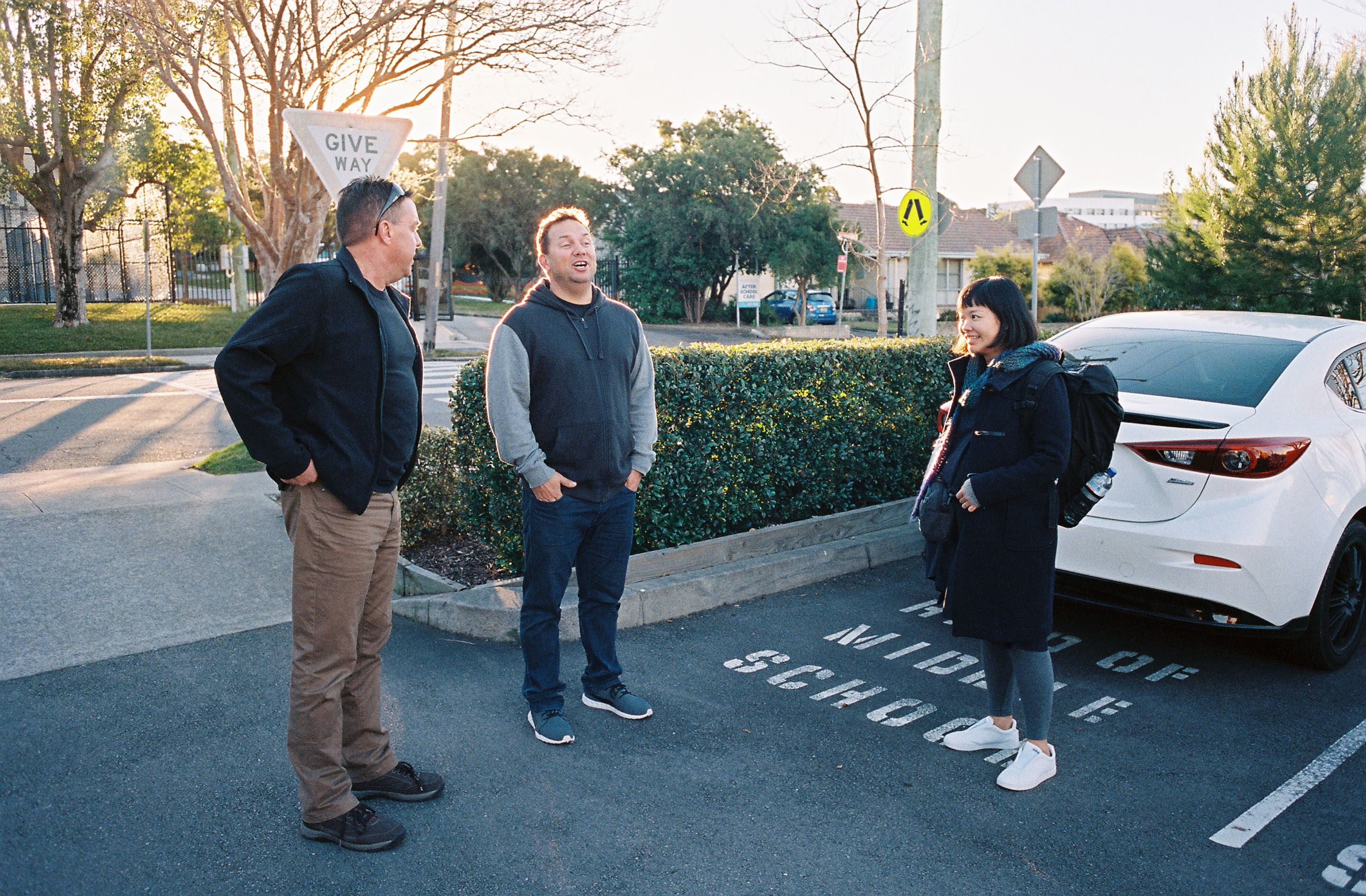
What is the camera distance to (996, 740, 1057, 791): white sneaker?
3.76m

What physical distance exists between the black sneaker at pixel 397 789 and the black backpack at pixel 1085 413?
2.46 meters

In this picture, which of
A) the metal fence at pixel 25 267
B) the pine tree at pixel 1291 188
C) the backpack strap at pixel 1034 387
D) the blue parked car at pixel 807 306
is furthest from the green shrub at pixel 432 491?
the blue parked car at pixel 807 306

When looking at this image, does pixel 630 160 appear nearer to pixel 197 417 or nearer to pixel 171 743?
pixel 197 417

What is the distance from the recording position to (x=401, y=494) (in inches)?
254

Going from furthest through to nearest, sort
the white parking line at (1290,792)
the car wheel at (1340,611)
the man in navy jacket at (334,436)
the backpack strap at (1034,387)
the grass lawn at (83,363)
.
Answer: the grass lawn at (83,363) → the car wheel at (1340,611) → the backpack strap at (1034,387) → the white parking line at (1290,792) → the man in navy jacket at (334,436)

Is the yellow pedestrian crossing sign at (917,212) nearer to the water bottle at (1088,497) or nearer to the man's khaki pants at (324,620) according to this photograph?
the water bottle at (1088,497)

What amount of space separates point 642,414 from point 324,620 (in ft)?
5.35

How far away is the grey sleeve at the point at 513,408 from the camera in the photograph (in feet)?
13.1

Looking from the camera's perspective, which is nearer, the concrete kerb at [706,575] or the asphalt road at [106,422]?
the concrete kerb at [706,575]

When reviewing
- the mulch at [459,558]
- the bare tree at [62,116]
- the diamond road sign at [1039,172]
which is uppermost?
the bare tree at [62,116]

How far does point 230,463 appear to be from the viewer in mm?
9648

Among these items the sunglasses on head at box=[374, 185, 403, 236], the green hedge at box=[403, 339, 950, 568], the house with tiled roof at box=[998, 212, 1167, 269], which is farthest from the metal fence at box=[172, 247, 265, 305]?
the sunglasses on head at box=[374, 185, 403, 236]

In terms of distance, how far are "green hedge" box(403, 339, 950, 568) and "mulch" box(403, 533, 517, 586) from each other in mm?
119

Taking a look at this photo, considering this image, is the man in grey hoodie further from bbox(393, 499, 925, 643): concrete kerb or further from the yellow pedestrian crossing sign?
the yellow pedestrian crossing sign
